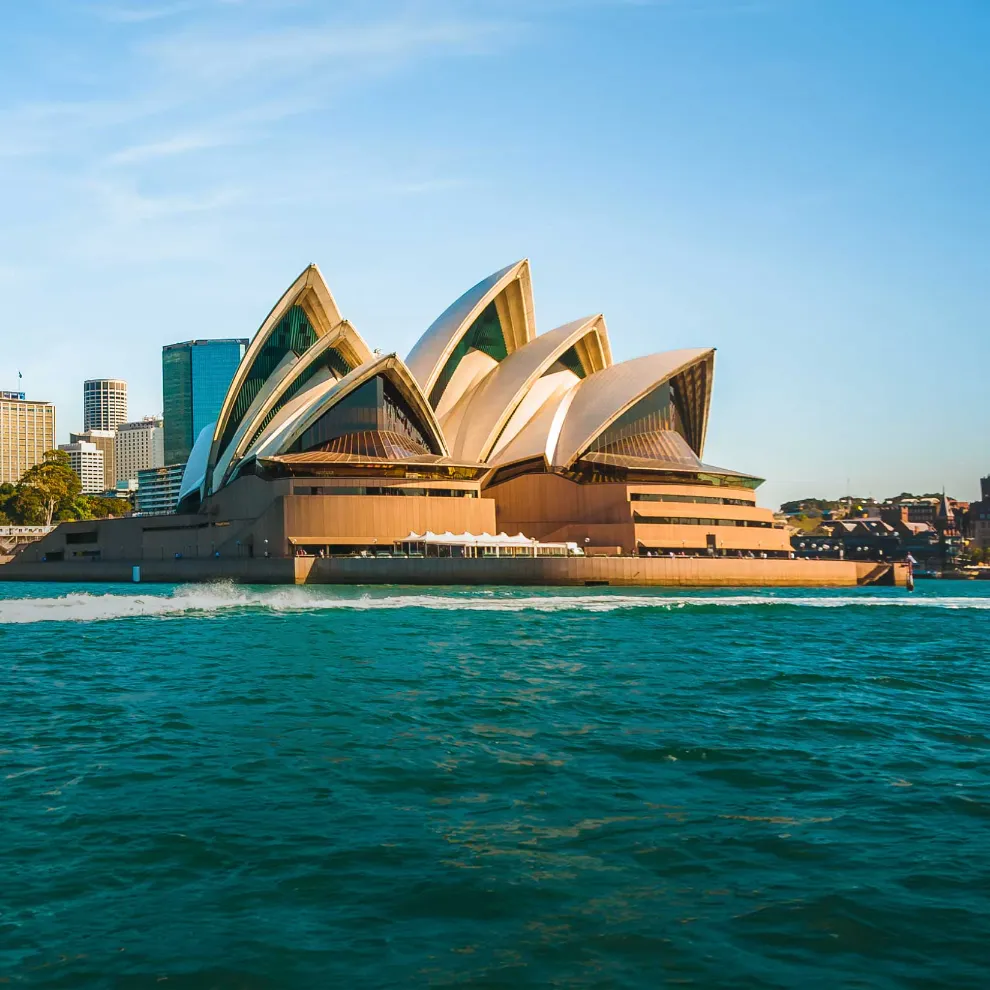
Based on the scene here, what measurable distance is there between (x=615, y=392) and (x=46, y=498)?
66.8 m

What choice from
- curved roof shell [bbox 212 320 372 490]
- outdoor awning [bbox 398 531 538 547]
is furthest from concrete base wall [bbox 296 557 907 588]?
curved roof shell [bbox 212 320 372 490]

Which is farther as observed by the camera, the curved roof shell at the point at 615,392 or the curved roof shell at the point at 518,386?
the curved roof shell at the point at 518,386

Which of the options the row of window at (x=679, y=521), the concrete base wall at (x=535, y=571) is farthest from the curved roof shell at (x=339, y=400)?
the row of window at (x=679, y=521)

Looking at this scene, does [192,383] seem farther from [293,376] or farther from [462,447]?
[462,447]

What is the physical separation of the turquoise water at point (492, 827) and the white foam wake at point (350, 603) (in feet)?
52.9

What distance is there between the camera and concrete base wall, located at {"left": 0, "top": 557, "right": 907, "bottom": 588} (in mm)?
57469

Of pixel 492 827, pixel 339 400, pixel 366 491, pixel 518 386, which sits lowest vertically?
pixel 492 827

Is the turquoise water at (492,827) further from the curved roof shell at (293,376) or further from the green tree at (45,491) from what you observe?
the green tree at (45,491)

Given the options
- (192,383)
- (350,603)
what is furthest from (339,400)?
(192,383)

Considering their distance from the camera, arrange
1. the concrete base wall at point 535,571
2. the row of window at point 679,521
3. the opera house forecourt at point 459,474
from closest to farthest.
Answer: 1. the concrete base wall at point 535,571
2. the opera house forecourt at point 459,474
3. the row of window at point 679,521

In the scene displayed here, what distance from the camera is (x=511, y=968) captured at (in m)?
6.22

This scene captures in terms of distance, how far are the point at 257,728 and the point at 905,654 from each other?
15.5 m

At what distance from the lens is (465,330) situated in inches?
2837

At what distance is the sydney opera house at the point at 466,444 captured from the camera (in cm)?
6488
